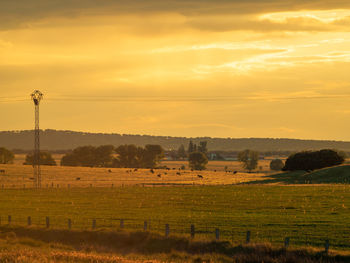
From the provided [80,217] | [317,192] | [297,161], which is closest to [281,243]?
[80,217]

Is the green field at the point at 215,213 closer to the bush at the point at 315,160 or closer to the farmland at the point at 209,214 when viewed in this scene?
the farmland at the point at 209,214

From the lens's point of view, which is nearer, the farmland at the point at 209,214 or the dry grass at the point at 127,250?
the dry grass at the point at 127,250

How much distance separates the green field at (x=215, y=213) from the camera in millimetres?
37125

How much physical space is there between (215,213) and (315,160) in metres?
86.9

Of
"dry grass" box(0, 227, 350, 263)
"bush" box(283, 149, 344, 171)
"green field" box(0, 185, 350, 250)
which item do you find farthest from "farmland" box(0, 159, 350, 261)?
"bush" box(283, 149, 344, 171)

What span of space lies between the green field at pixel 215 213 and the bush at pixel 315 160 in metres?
63.1

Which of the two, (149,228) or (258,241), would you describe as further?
(149,228)

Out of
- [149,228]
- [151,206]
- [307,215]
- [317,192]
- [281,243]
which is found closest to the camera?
[281,243]

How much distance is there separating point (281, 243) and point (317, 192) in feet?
136

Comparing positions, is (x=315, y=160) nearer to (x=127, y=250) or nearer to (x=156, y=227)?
(x=156, y=227)

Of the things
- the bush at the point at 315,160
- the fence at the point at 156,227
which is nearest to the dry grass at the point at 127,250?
the fence at the point at 156,227

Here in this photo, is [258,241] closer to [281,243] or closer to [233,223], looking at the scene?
[281,243]

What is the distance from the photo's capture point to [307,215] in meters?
47.0

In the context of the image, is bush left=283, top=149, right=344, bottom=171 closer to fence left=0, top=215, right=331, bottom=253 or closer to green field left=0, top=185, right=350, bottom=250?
green field left=0, top=185, right=350, bottom=250
